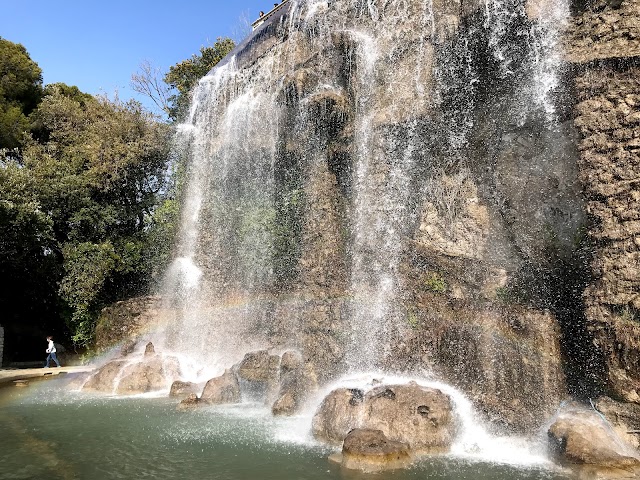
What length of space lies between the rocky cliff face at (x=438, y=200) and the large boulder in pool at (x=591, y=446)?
3.28ft

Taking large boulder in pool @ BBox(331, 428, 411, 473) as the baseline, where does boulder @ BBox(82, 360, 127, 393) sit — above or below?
above

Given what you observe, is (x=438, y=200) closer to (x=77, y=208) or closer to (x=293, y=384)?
(x=293, y=384)

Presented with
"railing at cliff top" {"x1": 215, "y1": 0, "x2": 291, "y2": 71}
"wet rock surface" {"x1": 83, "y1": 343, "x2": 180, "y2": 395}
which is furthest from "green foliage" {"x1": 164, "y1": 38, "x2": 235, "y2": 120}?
"wet rock surface" {"x1": 83, "y1": 343, "x2": 180, "y2": 395}

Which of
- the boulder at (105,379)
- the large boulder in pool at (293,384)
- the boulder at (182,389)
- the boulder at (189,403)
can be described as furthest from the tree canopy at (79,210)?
the large boulder in pool at (293,384)

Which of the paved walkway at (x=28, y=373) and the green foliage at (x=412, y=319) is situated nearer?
the green foliage at (x=412, y=319)

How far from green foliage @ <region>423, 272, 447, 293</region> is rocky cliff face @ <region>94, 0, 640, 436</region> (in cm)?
6

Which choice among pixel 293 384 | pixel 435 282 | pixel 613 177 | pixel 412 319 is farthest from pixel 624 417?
pixel 293 384

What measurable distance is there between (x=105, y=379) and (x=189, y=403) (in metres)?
4.95

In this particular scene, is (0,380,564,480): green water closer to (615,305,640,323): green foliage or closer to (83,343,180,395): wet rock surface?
(83,343,180,395): wet rock surface

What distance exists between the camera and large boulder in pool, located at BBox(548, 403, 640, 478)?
25.7 ft

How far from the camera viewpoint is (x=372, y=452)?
8.15 meters

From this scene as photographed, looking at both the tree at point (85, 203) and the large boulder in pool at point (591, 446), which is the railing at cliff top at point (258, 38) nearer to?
the tree at point (85, 203)

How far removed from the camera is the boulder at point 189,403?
1295 centimetres

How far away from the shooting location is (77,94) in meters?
33.8
